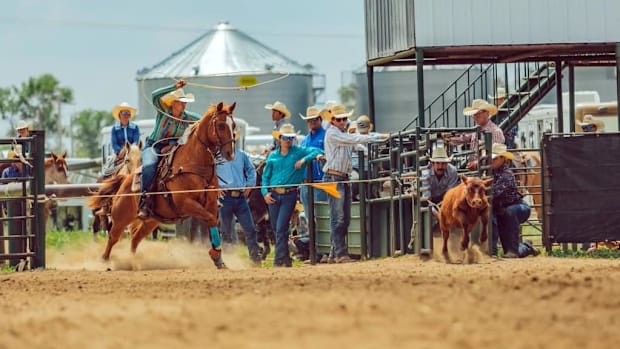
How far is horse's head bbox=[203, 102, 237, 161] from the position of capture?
18.4 m

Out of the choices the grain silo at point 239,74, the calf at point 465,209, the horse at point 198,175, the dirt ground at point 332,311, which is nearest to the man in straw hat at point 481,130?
the calf at point 465,209

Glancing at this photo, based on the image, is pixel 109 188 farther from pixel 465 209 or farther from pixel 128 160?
pixel 465 209

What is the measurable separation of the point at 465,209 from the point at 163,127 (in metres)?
4.47

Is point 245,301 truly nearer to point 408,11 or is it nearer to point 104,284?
point 104,284

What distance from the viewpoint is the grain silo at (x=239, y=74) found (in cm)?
4756

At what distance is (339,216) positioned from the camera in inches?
786

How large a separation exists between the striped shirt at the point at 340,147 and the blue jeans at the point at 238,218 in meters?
1.58

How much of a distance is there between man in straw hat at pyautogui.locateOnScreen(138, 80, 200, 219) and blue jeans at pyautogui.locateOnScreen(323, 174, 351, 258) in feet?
7.09

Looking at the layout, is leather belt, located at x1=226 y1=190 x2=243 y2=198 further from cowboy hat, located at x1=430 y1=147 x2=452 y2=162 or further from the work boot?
cowboy hat, located at x1=430 y1=147 x2=452 y2=162

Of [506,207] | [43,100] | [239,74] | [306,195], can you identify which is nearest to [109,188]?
[306,195]

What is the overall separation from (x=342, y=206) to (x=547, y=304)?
376 inches

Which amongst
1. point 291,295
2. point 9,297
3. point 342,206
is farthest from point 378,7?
point 291,295

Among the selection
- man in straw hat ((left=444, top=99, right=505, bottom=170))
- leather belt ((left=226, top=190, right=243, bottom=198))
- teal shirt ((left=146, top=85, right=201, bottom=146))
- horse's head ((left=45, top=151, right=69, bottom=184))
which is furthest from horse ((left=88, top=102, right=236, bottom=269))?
horse's head ((left=45, top=151, right=69, bottom=184))

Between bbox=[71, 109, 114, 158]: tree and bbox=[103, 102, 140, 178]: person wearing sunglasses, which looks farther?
bbox=[71, 109, 114, 158]: tree
